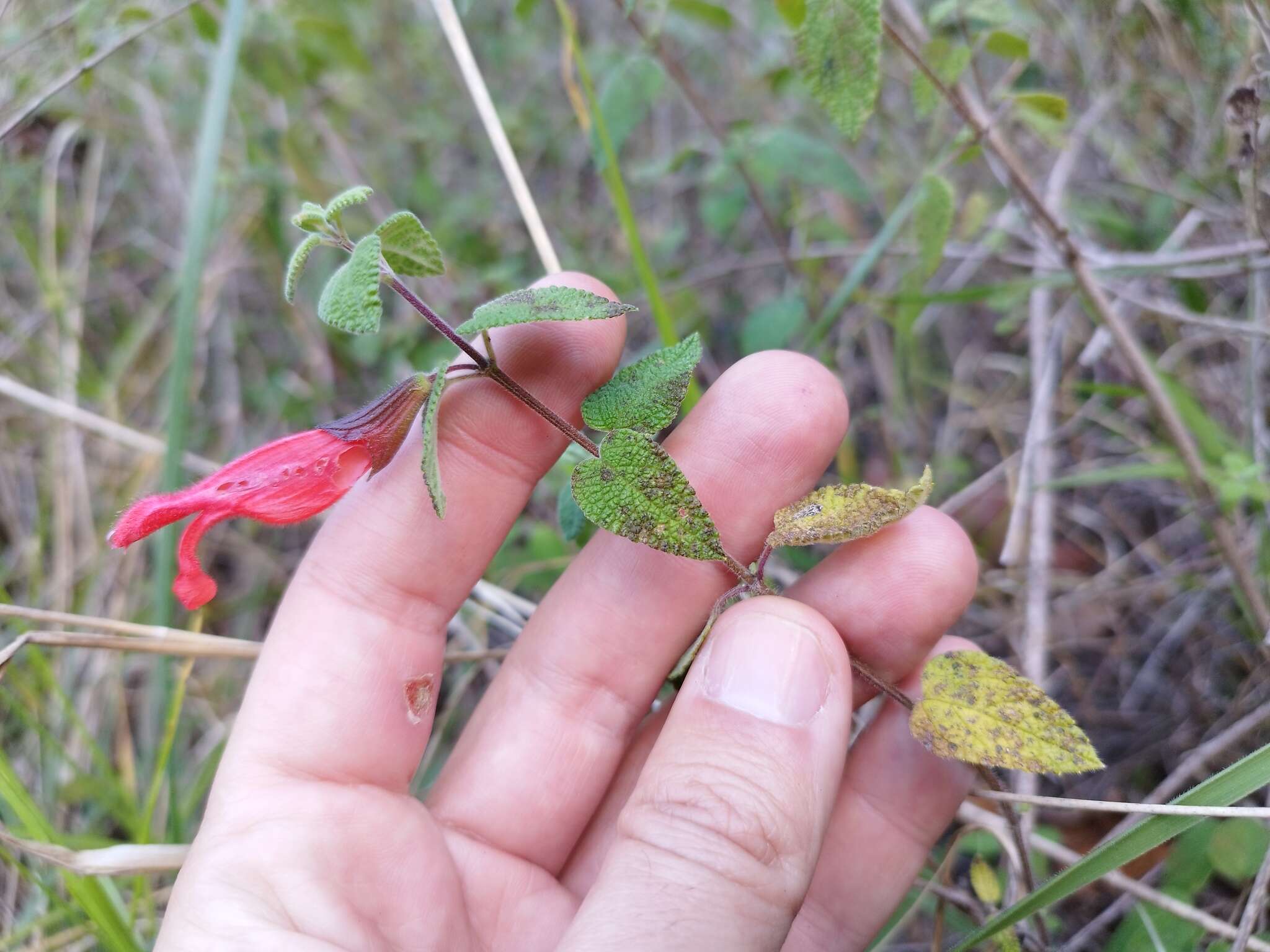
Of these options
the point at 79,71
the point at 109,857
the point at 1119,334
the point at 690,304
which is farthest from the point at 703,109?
the point at 109,857

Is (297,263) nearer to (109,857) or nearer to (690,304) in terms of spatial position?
(109,857)

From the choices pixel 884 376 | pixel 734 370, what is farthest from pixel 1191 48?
pixel 734 370

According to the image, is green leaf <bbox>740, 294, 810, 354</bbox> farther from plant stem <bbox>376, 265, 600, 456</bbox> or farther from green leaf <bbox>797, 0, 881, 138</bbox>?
plant stem <bbox>376, 265, 600, 456</bbox>

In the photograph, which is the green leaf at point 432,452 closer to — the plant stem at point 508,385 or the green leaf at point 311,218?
the plant stem at point 508,385

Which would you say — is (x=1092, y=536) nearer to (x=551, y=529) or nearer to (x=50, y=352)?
(x=551, y=529)

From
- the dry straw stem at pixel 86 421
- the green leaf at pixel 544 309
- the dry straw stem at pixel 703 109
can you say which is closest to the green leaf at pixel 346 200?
the green leaf at pixel 544 309
